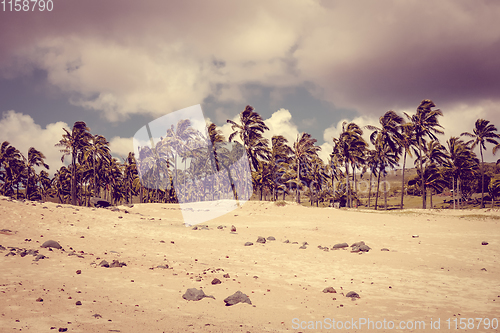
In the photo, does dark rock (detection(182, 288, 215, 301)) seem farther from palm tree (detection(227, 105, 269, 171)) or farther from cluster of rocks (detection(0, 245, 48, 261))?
palm tree (detection(227, 105, 269, 171))

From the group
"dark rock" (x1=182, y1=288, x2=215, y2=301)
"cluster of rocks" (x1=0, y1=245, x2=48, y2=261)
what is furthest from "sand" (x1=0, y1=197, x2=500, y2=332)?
"cluster of rocks" (x1=0, y1=245, x2=48, y2=261)

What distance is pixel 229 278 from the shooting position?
9.84m

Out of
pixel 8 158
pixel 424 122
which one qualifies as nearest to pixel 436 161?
pixel 424 122

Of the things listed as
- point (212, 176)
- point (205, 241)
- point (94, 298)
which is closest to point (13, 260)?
point (94, 298)

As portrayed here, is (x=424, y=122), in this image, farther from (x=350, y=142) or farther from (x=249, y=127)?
(x=249, y=127)

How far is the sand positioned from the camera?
248 inches

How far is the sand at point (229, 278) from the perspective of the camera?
6289 mm

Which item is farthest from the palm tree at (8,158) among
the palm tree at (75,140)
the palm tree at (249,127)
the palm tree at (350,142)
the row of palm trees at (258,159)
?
the palm tree at (350,142)

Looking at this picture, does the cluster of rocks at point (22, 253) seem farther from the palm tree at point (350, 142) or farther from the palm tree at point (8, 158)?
the palm tree at point (8, 158)

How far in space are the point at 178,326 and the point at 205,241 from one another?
10.6 meters

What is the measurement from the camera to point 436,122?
44.3 metres

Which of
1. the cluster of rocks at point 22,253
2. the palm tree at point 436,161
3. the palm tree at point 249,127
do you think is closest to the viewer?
the cluster of rocks at point 22,253

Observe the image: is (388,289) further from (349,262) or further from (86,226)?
(86,226)

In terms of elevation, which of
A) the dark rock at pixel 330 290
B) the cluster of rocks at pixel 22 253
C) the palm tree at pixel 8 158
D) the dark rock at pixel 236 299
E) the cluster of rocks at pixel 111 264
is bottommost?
the dark rock at pixel 330 290
